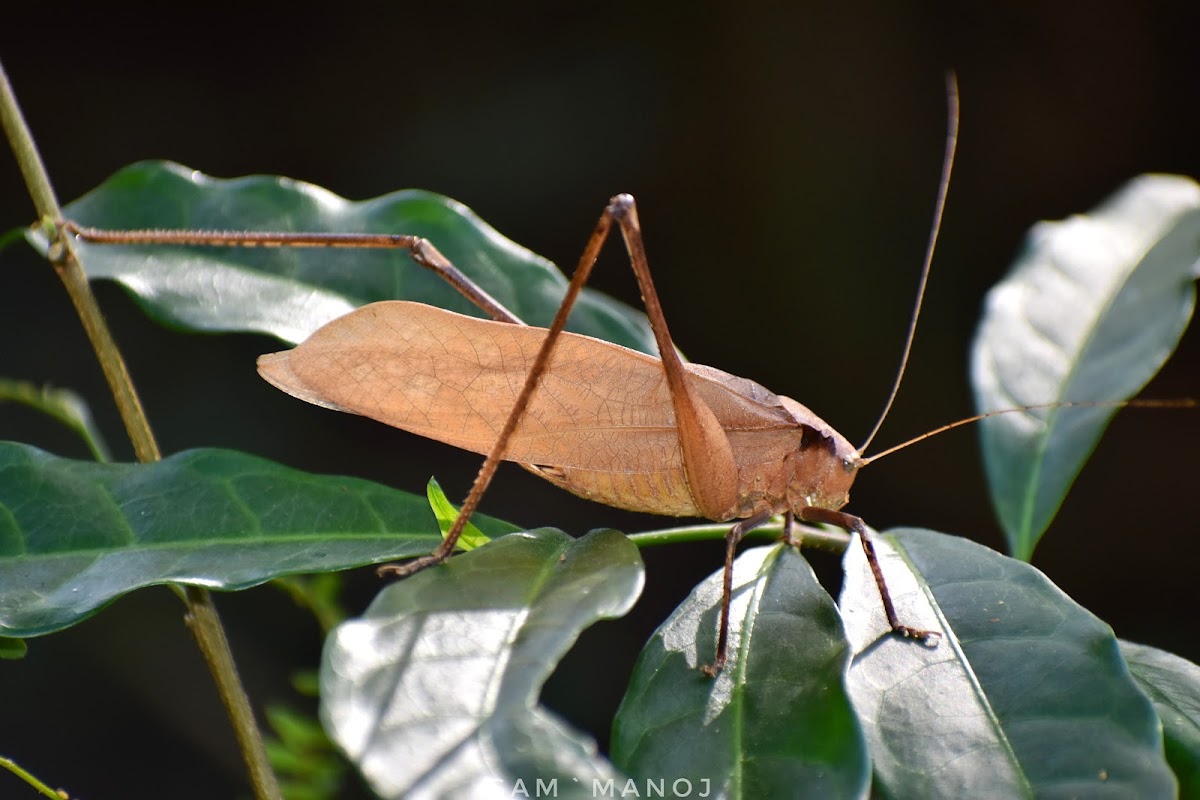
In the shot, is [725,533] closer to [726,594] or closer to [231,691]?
[726,594]

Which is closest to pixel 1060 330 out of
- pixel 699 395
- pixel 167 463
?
pixel 699 395

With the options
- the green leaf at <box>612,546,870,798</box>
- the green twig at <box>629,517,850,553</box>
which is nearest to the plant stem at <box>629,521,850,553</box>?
the green twig at <box>629,517,850,553</box>

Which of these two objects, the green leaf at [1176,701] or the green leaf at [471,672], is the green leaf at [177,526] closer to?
the green leaf at [471,672]

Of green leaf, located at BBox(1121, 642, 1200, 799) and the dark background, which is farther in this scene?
the dark background

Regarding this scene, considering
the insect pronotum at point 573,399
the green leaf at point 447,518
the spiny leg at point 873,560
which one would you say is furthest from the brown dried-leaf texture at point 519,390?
the green leaf at point 447,518

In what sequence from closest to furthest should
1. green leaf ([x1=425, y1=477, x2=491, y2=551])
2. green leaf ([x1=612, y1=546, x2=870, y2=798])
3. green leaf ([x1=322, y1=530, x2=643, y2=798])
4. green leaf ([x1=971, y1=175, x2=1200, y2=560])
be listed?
green leaf ([x1=322, y1=530, x2=643, y2=798]), green leaf ([x1=612, y1=546, x2=870, y2=798]), green leaf ([x1=425, y1=477, x2=491, y2=551]), green leaf ([x1=971, y1=175, x2=1200, y2=560])

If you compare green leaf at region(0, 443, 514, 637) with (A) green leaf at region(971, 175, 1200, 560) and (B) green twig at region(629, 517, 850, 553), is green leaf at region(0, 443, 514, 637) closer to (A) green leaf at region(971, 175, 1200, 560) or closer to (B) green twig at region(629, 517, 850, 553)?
(B) green twig at region(629, 517, 850, 553)
